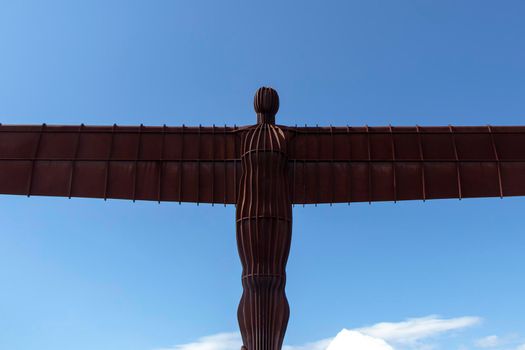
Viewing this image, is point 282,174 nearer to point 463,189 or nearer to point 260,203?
point 260,203

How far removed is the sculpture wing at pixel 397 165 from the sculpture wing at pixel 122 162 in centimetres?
214

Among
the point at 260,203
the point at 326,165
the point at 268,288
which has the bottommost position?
the point at 268,288

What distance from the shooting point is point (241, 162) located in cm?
1748

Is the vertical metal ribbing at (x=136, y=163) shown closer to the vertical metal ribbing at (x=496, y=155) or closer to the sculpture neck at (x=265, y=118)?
the sculpture neck at (x=265, y=118)

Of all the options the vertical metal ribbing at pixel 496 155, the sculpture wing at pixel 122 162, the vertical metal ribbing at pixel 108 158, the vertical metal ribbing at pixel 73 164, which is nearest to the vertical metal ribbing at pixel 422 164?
the vertical metal ribbing at pixel 496 155

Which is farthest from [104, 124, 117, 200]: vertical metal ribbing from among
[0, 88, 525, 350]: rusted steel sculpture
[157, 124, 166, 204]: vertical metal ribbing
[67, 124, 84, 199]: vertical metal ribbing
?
[157, 124, 166, 204]: vertical metal ribbing

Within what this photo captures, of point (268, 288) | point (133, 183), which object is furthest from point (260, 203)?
point (133, 183)

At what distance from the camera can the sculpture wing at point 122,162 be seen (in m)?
17.9

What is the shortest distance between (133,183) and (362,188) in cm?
662

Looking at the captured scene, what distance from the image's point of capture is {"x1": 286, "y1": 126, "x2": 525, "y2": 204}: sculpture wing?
706 inches

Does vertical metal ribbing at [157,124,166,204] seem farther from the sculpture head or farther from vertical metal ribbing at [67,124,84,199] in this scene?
the sculpture head

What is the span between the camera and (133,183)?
17.8 meters

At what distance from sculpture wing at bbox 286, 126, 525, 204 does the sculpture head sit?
707 millimetres

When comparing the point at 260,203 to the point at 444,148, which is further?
the point at 444,148
